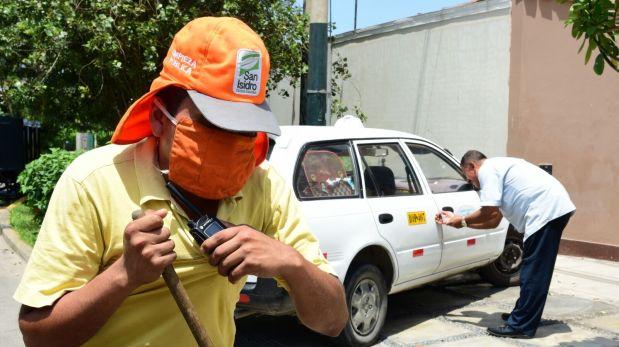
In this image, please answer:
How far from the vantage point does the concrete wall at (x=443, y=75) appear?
33.1ft

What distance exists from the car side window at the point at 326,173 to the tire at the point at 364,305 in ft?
2.17

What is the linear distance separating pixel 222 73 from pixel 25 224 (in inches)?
404

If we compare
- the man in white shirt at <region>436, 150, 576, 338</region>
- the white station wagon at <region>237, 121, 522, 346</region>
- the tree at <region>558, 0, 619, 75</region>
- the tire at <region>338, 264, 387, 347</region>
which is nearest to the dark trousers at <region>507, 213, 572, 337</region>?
the man in white shirt at <region>436, 150, 576, 338</region>

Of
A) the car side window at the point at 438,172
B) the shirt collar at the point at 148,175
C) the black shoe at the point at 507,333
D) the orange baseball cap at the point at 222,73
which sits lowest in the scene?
the black shoe at the point at 507,333

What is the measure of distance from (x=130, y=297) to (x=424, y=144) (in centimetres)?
510

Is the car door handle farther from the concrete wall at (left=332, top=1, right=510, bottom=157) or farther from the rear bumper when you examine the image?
the concrete wall at (left=332, top=1, right=510, bottom=157)

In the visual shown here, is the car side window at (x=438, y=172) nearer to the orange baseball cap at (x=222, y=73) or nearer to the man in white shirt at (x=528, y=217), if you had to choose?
the man in white shirt at (x=528, y=217)

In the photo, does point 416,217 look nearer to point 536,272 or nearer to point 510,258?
point 536,272

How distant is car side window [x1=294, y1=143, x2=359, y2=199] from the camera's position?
4.85m

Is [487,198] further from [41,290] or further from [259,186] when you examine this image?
[41,290]

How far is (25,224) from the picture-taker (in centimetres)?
1056

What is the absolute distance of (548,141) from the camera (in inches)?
376

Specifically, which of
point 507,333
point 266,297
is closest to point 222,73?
point 266,297

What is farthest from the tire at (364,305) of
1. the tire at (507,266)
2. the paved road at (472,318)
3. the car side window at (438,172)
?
the tire at (507,266)
